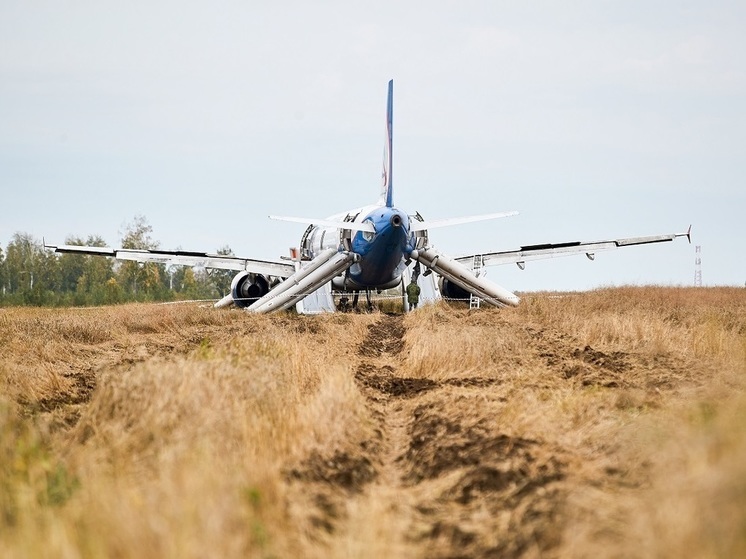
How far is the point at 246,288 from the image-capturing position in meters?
41.4

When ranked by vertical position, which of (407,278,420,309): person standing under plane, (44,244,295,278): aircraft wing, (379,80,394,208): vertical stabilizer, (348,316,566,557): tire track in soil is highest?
(379,80,394,208): vertical stabilizer

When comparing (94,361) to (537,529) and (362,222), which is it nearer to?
(537,529)

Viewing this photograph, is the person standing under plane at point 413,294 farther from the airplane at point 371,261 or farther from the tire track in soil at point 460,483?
the tire track in soil at point 460,483

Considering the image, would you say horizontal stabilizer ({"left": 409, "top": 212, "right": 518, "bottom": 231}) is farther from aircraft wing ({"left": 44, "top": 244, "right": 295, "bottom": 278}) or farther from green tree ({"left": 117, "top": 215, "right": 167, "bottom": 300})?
green tree ({"left": 117, "top": 215, "right": 167, "bottom": 300})

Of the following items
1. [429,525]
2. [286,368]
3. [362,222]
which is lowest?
[429,525]

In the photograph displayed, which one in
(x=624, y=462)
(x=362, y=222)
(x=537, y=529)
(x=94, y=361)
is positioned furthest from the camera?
(x=362, y=222)

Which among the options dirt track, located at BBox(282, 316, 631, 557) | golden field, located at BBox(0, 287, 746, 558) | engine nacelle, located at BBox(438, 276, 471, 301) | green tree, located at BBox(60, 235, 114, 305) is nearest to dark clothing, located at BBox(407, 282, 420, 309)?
engine nacelle, located at BBox(438, 276, 471, 301)

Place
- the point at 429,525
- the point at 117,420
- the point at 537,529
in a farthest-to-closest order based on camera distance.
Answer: the point at 117,420 → the point at 429,525 → the point at 537,529

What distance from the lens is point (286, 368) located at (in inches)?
528

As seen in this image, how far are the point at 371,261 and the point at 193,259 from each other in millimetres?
7472

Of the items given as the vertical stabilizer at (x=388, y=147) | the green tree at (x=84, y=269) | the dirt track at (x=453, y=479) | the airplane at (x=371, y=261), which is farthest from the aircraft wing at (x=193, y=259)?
the green tree at (x=84, y=269)

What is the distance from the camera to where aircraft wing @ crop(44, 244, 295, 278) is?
3691cm

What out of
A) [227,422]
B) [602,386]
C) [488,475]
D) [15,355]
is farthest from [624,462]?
[15,355]

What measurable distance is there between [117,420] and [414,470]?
9.46 feet
